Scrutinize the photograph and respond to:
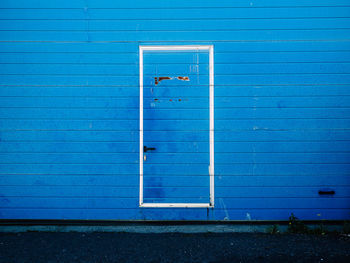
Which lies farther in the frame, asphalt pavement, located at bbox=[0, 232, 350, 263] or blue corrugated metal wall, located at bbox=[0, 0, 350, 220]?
blue corrugated metal wall, located at bbox=[0, 0, 350, 220]

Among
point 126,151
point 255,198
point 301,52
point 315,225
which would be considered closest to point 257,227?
point 255,198

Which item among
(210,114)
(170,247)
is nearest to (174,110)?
(210,114)

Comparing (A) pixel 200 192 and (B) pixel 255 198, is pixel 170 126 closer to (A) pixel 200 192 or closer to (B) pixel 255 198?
(A) pixel 200 192

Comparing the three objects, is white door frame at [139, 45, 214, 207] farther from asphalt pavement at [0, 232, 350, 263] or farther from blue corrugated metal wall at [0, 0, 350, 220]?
asphalt pavement at [0, 232, 350, 263]

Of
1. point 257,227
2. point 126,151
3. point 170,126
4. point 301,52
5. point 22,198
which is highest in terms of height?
point 301,52

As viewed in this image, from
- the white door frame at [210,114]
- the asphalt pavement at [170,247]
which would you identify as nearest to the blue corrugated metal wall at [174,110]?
the white door frame at [210,114]

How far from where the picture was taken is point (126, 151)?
4.34 m

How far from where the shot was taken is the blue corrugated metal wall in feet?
14.0

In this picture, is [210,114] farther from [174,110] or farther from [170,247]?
[170,247]

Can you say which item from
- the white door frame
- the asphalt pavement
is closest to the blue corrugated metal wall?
the white door frame

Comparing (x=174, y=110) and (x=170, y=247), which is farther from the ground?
(x=174, y=110)

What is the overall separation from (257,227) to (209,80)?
2.45 metres

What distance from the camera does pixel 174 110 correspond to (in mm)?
4355

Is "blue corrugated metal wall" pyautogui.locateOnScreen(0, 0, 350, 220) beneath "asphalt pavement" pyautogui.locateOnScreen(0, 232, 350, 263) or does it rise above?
above
